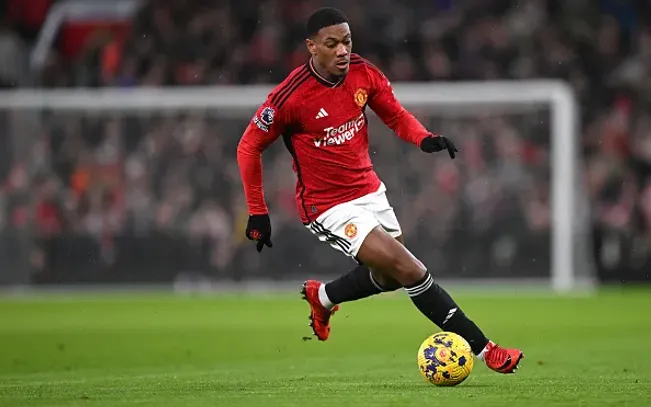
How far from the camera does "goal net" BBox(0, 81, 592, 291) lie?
20.6 meters

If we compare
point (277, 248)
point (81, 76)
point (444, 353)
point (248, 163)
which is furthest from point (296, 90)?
point (81, 76)

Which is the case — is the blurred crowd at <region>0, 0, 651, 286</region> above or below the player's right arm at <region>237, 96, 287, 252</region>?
below

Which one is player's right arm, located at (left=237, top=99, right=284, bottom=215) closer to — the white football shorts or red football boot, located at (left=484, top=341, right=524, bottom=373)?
the white football shorts

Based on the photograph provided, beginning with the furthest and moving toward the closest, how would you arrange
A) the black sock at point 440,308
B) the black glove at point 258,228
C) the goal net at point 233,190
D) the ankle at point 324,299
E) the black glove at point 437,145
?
the goal net at point 233,190 → the ankle at point 324,299 → the black glove at point 258,228 → the black glove at point 437,145 → the black sock at point 440,308

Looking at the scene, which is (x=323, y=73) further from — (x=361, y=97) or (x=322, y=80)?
(x=361, y=97)

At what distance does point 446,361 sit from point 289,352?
162 inches

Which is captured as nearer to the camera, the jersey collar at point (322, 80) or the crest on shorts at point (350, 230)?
the crest on shorts at point (350, 230)

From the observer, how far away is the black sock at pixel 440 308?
8422 millimetres

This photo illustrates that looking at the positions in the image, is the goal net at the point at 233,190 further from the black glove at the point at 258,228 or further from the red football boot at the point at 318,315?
the black glove at the point at 258,228

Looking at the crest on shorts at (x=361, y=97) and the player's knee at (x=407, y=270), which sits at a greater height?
the crest on shorts at (x=361, y=97)

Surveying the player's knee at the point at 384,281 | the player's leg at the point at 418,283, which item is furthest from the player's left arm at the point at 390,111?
the player's knee at the point at 384,281

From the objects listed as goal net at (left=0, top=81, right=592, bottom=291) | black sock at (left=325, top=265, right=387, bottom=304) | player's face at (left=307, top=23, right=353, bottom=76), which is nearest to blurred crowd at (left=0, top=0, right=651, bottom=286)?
goal net at (left=0, top=81, right=592, bottom=291)

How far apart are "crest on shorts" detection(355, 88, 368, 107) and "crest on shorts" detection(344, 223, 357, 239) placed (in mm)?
817

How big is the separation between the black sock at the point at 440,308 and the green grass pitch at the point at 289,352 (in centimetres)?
36
